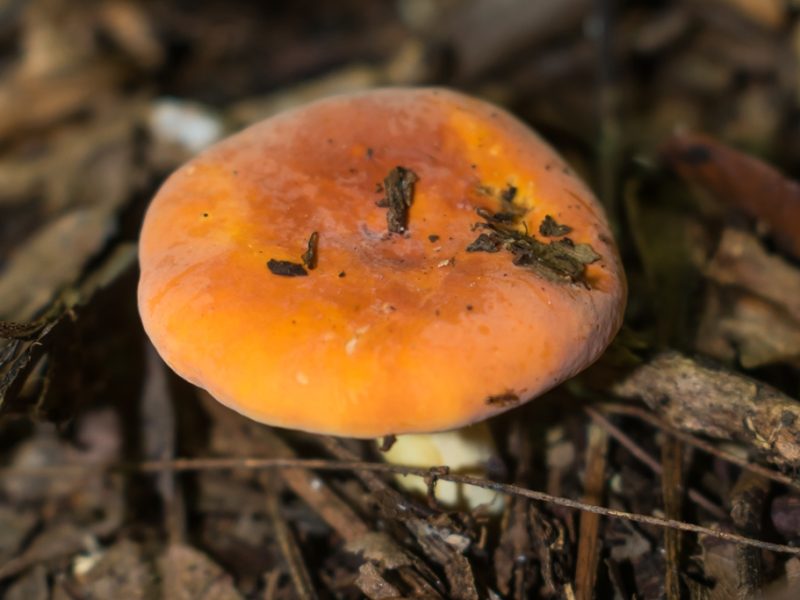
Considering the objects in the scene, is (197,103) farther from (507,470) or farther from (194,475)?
(507,470)

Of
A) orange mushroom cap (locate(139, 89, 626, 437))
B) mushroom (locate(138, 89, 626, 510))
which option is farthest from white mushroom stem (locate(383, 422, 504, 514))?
orange mushroom cap (locate(139, 89, 626, 437))

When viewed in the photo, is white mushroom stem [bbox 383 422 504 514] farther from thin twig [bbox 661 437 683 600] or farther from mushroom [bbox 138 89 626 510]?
thin twig [bbox 661 437 683 600]

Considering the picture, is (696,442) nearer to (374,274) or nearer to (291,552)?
(374,274)

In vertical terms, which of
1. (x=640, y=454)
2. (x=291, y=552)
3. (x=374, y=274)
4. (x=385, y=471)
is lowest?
(x=291, y=552)

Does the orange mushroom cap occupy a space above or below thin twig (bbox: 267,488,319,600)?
above

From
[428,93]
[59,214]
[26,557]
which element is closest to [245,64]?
[59,214]

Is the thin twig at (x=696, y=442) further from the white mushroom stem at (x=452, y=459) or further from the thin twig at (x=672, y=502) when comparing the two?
the white mushroom stem at (x=452, y=459)

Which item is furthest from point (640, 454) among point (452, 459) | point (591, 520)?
point (452, 459)
